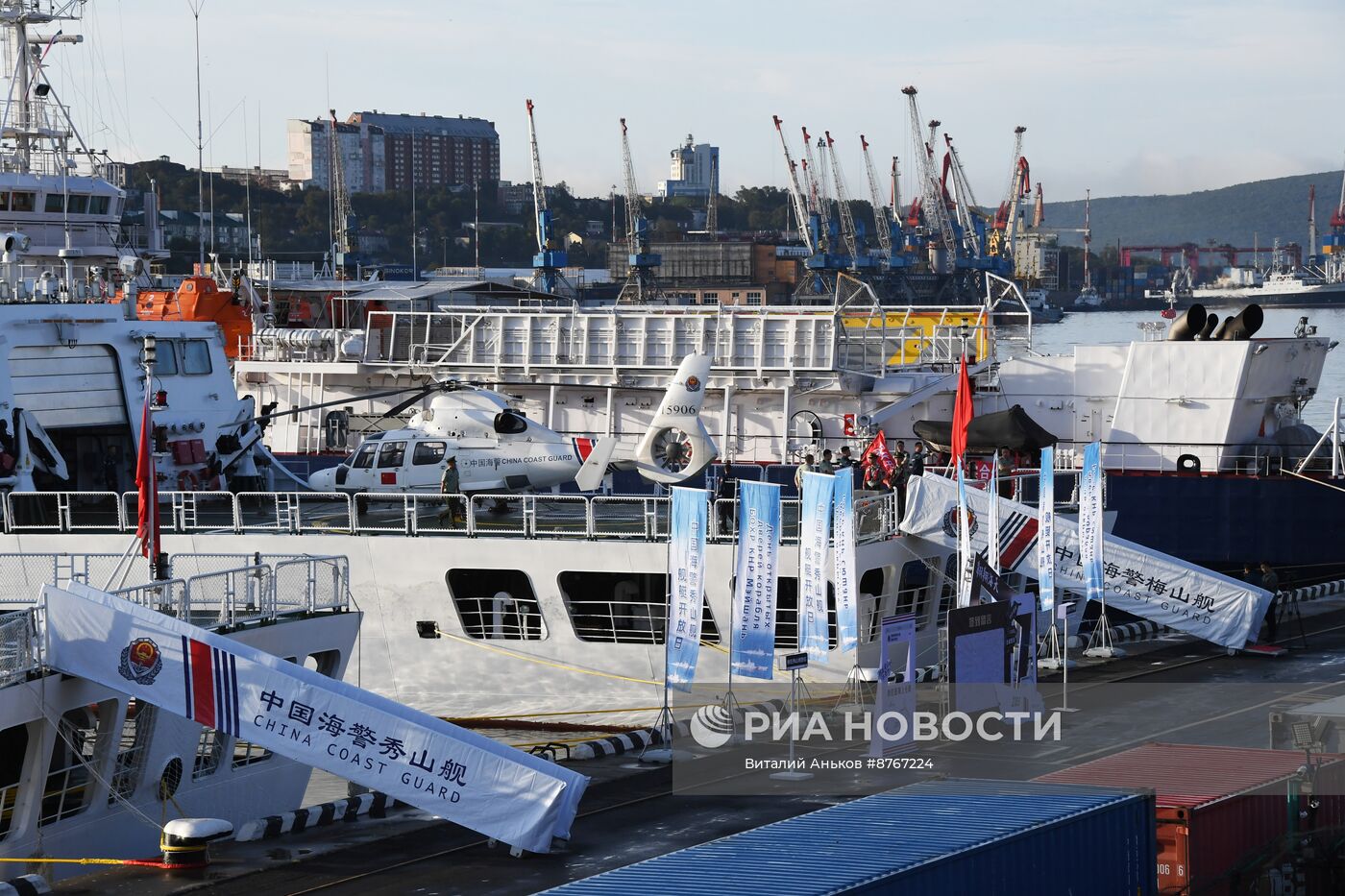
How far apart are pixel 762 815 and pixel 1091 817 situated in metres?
4.97

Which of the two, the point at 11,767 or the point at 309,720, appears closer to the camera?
the point at 309,720

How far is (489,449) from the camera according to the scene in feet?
99.2

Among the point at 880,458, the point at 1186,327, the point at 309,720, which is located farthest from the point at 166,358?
the point at 1186,327

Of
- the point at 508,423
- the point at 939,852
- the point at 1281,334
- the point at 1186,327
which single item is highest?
the point at 1186,327

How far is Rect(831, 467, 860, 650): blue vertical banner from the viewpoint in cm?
2294

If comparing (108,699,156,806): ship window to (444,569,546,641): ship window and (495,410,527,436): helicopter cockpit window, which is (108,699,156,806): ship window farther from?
(495,410,527,436): helicopter cockpit window

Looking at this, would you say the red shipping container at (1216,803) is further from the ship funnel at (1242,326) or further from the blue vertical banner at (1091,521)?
the ship funnel at (1242,326)

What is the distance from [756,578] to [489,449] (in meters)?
9.59

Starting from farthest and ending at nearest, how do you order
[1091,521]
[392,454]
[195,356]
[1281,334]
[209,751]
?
[1281,334] → [195,356] → [392,454] → [1091,521] → [209,751]

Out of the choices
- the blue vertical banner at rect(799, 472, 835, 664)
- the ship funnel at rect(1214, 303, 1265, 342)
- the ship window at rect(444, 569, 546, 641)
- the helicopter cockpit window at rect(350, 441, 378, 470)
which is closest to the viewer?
the blue vertical banner at rect(799, 472, 835, 664)

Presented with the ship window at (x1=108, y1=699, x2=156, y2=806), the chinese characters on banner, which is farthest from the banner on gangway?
the chinese characters on banner

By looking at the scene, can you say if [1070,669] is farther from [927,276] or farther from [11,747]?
[927,276]

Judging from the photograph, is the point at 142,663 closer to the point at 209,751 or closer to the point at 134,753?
the point at 134,753

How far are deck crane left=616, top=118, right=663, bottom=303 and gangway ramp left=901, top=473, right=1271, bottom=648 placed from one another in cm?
8672
